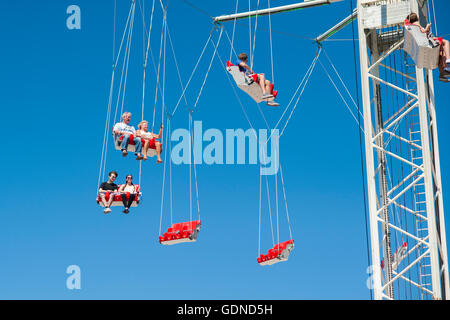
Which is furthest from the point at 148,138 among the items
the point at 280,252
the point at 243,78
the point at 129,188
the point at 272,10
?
the point at 272,10

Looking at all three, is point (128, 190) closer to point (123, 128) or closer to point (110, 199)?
point (110, 199)

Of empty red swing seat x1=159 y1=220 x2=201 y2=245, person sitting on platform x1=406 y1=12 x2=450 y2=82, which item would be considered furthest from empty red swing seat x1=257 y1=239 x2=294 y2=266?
person sitting on platform x1=406 y1=12 x2=450 y2=82

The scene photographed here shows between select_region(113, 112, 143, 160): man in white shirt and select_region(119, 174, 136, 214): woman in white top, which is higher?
select_region(113, 112, 143, 160): man in white shirt

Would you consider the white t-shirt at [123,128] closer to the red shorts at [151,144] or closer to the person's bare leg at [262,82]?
the red shorts at [151,144]

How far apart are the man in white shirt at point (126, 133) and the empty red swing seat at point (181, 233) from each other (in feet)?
5.29

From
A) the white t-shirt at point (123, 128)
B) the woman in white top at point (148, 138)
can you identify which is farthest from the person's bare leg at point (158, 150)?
the white t-shirt at point (123, 128)

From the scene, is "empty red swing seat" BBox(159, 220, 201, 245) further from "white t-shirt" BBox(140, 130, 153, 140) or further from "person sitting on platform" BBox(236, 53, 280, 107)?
"person sitting on platform" BBox(236, 53, 280, 107)

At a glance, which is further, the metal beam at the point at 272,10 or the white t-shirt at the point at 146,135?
the metal beam at the point at 272,10

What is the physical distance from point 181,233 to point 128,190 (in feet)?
4.56

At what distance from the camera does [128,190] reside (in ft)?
55.3

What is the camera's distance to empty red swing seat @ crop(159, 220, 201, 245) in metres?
16.7

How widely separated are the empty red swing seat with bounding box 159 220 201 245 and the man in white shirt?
1612 millimetres

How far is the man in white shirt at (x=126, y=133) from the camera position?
647 inches
